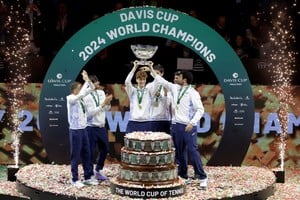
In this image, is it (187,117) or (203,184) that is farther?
(187,117)

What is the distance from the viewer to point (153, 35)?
990 centimetres

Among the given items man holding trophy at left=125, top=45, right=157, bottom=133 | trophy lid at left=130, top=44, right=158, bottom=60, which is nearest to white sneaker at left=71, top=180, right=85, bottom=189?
man holding trophy at left=125, top=45, right=157, bottom=133

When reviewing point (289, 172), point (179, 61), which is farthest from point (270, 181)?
point (179, 61)

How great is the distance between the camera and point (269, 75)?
425 inches

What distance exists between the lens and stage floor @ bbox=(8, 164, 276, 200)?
8.00 meters

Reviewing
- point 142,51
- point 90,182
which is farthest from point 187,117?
point 90,182

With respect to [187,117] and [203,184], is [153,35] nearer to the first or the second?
[187,117]

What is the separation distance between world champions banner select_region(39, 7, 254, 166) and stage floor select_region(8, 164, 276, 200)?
21.3 inches

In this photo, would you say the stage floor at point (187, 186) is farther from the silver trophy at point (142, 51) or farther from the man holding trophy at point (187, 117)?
the silver trophy at point (142, 51)

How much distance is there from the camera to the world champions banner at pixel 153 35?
9.84m

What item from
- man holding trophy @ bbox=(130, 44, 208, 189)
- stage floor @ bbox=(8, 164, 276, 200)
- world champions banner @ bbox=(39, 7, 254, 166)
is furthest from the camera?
world champions banner @ bbox=(39, 7, 254, 166)

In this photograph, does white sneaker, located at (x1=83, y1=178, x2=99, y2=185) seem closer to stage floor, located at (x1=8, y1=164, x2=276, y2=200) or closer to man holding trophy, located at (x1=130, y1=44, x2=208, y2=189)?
stage floor, located at (x1=8, y1=164, x2=276, y2=200)

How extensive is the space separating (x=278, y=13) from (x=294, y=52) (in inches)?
25.9

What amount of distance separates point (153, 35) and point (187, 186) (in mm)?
2432
